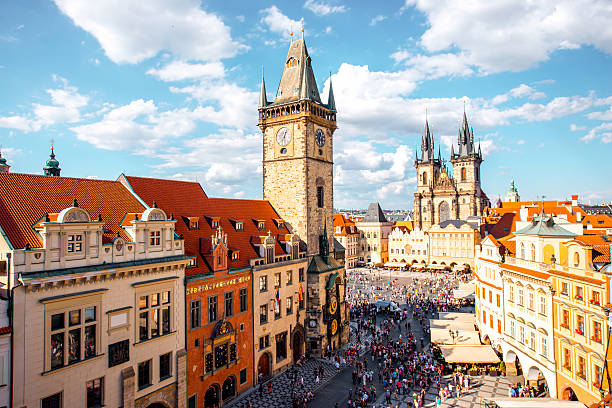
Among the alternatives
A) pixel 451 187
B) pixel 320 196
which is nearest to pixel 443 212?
pixel 451 187

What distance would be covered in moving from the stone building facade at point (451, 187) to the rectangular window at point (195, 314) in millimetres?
111363

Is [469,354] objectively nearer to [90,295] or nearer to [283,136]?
[283,136]

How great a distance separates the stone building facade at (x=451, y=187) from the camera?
416 ft

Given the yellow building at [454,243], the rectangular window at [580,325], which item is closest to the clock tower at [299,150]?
the rectangular window at [580,325]

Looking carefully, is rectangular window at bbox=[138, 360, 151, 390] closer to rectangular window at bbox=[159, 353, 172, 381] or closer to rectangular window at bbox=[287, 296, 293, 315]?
Answer: rectangular window at bbox=[159, 353, 172, 381]

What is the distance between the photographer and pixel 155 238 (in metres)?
24.2

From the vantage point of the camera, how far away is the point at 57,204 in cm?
2230

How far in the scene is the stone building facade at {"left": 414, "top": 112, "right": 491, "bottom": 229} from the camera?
416 ft

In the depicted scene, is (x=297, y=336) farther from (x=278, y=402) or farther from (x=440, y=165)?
(x=440, y=165)

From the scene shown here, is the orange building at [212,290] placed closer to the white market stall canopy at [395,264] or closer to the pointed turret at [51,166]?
the pointed turret at [51,166]

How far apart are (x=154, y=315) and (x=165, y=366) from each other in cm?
351

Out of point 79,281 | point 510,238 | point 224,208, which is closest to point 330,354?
point 224,208

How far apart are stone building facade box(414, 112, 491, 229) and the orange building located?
343 ft

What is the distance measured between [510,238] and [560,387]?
1860cm
